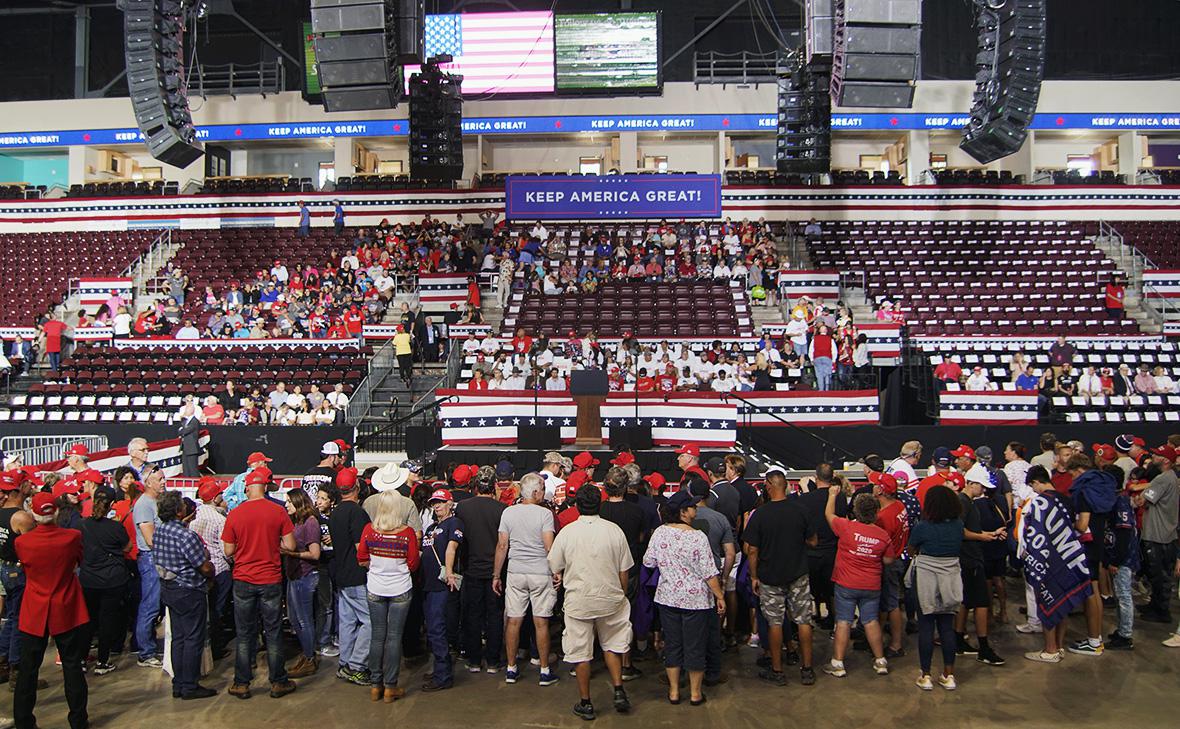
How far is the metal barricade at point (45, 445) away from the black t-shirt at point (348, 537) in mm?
10853

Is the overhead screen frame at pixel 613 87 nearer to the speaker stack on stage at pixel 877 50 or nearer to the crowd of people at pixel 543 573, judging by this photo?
A: the speaker stack on stage at pixel 877 50

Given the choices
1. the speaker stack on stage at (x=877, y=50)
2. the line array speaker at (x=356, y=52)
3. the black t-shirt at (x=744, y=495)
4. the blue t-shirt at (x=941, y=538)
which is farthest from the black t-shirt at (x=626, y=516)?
the speaker stack on stage at (x=877, y=50)

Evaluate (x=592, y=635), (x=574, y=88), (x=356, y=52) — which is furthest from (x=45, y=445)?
(x=574, y=88)

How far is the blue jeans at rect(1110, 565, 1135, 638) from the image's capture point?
26.1ft

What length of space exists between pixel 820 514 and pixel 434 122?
1507cm

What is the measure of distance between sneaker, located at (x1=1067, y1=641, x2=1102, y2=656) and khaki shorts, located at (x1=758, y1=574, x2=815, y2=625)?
2.48 metres

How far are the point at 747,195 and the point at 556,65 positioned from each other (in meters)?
7.36

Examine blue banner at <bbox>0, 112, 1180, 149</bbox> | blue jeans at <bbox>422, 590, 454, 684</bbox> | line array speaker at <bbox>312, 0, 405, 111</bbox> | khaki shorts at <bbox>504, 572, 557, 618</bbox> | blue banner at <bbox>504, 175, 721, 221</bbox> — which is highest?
blue banner at <bbox>0, 112, 1180, 149</bbox>

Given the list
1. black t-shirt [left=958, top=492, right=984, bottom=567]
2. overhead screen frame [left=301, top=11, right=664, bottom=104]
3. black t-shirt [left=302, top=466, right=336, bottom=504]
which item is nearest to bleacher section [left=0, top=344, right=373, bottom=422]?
black t-shirt [left=302, top=466, right=336, bottom=504]

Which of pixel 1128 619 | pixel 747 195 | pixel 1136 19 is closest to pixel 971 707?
pixel 1128 619

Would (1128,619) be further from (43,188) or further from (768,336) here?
(43,188)

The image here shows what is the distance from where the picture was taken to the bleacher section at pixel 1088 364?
18.1 m

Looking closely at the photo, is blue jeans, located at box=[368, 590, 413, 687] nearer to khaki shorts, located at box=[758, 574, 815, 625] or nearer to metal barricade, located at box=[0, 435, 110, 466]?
khaki shorts, located at box=[758, 574, 815, 625]

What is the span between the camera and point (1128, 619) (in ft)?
26.2
